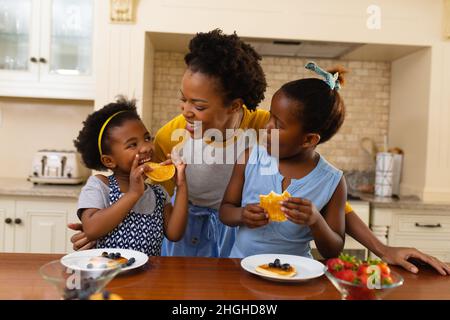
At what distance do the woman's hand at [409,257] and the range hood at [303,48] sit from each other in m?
2.01

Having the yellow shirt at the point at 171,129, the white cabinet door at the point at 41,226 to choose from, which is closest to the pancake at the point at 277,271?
the yellow shirt at the point at 171,129

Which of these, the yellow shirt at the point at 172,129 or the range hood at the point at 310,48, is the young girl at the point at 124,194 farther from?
the range hood at the point at 310,48

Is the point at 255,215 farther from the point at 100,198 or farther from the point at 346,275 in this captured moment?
the point at 100,198

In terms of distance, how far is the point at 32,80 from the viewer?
10.1ft

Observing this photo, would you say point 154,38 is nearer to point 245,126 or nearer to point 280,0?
point 280,0

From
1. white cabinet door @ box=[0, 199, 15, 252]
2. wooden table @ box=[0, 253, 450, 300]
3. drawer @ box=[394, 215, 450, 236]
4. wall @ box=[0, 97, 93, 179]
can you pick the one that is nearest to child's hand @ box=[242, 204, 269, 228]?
wooden table @ box=[0, 253, 450, 300]

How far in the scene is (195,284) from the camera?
43.4 inches

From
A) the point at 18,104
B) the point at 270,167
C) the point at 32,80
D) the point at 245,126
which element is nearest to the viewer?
the point at 270,167

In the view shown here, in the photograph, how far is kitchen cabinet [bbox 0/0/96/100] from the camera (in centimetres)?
307

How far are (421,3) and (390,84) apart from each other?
0.71 metres

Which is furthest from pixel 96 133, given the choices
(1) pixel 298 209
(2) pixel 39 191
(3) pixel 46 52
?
(3) pixel 46 52

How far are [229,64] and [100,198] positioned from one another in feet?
2.12
